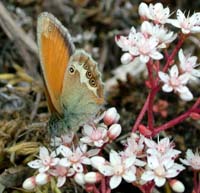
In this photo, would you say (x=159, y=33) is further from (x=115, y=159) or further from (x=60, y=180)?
(x=60, y=180)

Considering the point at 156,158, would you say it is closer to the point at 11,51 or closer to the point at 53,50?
the point at 53,50

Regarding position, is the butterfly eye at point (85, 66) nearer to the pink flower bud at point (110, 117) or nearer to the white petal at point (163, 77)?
the pink flower bud at point (110, 117)

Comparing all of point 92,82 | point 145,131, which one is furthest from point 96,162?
point 92,82

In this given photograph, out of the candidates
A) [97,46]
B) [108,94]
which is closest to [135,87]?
[108,94]

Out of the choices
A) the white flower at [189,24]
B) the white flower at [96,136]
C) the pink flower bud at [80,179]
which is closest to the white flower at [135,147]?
the white flower at [96,136]

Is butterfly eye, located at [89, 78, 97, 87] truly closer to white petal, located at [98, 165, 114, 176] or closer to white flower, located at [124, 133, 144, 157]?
white flower, located at [124, 133, 144, 157]
